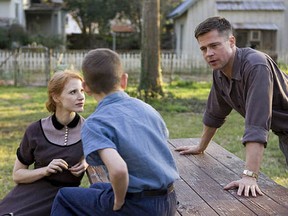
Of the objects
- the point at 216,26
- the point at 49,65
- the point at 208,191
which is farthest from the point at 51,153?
the point at 49,65

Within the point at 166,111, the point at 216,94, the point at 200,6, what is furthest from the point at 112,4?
the point at 216,94

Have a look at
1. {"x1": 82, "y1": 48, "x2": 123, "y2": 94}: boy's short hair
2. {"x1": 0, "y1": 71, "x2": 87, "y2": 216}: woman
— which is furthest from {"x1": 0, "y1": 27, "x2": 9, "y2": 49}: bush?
{"x1": 82, "y1": 48, "x2": 123, "y2": 94}: boy's short hair

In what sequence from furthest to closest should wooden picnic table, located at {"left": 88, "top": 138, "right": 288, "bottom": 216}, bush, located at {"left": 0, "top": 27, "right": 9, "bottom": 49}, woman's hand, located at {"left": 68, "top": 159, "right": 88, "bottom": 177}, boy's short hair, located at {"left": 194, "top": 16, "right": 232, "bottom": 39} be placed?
bush, located at {"left": 0, "top": 27, "right": 9, "bottom": 49}, woman's hand, located at {"left": 68, "top": 159, "right": 88, "bottom": 177}, boy's short hair, located at {"left": 194, "top": 16, "right": 232, "bottom": 39}, wooden picnic table, located at {"left": 88, "top": 138, "right": 288, "bottom": 216}

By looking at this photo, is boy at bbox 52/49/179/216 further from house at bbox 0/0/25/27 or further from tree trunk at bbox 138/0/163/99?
house at bbox 0/0/25/27

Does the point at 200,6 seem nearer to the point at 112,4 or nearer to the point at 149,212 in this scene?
the point at 112,4

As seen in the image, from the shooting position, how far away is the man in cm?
293

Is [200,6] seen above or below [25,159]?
above

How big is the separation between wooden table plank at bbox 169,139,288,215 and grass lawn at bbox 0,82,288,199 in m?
1.94

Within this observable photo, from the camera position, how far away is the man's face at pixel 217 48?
306cm

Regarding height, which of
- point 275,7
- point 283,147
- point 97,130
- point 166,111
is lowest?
point 166,111

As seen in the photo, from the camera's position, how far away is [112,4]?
32.9 meters

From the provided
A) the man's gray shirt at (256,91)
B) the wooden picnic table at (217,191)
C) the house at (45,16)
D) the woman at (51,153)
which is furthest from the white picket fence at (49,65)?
the house at (45,16)

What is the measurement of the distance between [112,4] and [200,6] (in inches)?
337

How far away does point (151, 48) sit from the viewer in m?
12.9
